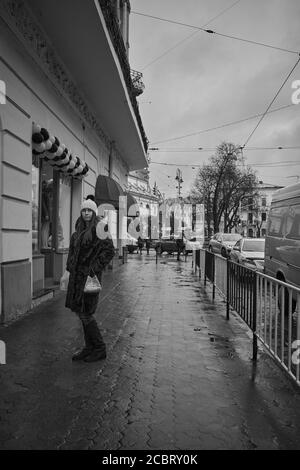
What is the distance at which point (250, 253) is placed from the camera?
15531 mm

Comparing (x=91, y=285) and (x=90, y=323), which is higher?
→ (x=91, y=285)

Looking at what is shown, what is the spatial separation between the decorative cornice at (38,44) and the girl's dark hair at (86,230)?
3619 mm

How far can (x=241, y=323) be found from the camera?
7.29 metres

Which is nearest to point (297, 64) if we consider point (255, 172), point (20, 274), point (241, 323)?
point (241, 323)

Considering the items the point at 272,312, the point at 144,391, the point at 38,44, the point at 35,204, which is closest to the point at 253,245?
the point at 35,204

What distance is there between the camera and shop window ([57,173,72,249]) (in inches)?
430

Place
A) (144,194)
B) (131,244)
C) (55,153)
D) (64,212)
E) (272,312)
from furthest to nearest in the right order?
(144,194) → (131,244) → (64,212) → (55,153) → (272,312)

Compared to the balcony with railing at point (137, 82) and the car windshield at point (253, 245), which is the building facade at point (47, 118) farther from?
the balcony with railing at point (137, 82)

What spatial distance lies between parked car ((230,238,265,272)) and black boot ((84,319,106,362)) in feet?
34.0

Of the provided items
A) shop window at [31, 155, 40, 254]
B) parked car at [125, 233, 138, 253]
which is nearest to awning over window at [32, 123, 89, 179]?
shop window at [31, 155, 40, 254]

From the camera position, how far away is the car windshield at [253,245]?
15992 mm

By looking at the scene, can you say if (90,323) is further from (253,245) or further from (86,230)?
(253,245)

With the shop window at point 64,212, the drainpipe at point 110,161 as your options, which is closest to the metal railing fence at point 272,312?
the shop window at point 64,212

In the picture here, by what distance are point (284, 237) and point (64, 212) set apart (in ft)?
19.1
